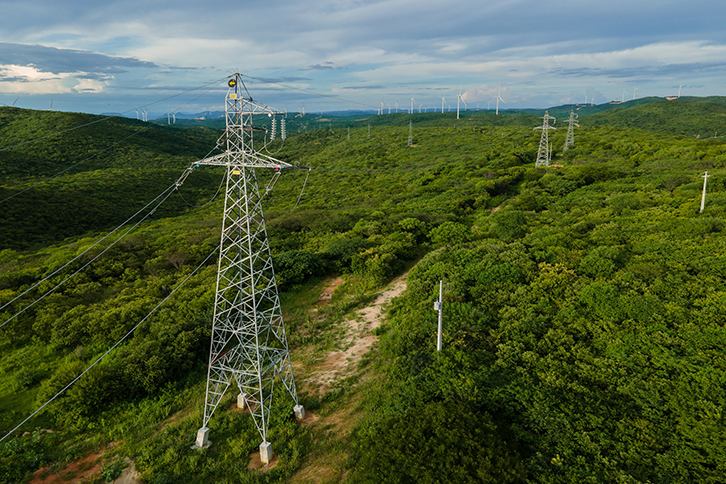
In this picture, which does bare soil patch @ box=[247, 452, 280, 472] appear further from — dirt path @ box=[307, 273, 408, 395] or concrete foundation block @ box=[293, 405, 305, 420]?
dirt path @ box=[307, 273, 408, 395]

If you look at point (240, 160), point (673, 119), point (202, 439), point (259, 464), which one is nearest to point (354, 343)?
point (259, 464)

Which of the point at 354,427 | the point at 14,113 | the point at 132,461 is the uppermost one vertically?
the point at 14,113

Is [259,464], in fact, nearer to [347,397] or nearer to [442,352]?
[347,397]

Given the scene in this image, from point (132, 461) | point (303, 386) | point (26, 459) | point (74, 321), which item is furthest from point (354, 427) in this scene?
point (74, 321)

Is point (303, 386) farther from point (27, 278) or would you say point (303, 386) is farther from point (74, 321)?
point (27, 278)

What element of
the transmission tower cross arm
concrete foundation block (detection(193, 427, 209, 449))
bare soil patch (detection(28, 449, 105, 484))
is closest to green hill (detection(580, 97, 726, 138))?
the transmission tower cross arm

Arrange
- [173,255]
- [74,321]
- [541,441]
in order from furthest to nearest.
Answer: [173,255]
[74,321]
[541,441]

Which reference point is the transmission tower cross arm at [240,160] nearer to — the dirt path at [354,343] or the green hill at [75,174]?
the green hill at [75,174]

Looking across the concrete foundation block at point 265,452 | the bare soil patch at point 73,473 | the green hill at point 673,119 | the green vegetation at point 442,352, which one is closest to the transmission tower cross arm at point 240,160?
the green vegetation at point 442,352
